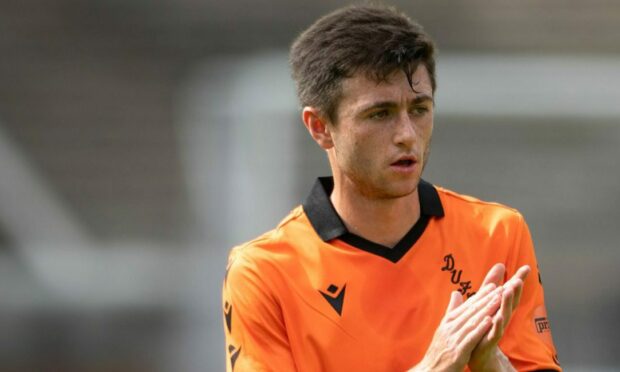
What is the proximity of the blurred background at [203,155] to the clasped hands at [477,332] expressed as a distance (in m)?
2.58

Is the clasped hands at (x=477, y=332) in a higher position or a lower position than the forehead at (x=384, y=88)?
lower

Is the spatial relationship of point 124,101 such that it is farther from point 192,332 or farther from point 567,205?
point 567,205

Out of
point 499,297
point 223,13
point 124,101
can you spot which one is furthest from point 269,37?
point 499,297

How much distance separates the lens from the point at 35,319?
532 centimetres

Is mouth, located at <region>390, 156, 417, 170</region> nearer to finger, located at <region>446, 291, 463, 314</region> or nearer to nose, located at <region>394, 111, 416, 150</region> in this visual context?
nose, located at <region>394, 111, 416, 150</region>

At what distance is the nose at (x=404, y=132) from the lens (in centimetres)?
227

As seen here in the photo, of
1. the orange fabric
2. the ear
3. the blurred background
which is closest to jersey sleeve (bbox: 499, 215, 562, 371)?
the orange fabric

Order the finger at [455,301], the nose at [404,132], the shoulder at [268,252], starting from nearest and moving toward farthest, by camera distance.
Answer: the finger at [455,301], the nose at [404,132], the shoulder at [268,252]

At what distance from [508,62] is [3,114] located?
2566mm

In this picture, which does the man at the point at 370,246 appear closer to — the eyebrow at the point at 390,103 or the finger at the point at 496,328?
the eyebrow at the point at 390,103

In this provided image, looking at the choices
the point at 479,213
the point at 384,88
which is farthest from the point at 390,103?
the point at 479,213

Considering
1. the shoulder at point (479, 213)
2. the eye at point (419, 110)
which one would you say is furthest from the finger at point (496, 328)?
the eye at point (419, 110)

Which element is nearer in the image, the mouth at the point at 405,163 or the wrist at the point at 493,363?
the wrist at the point at 493,363

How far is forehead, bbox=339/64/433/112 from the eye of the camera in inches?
89.9
